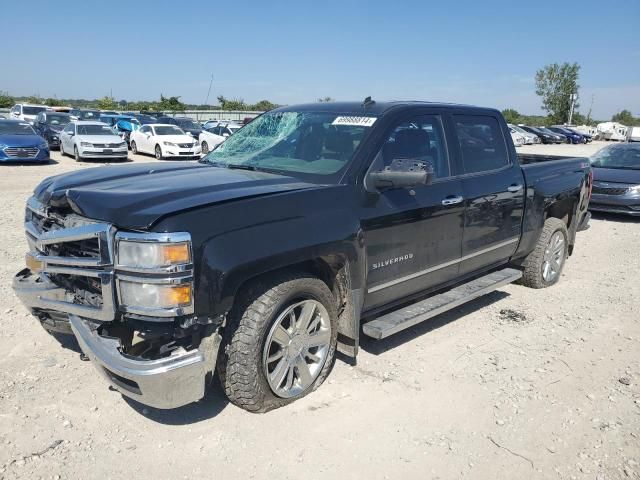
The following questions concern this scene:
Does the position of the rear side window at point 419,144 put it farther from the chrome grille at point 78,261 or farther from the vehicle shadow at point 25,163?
the vehicle shadow at point 25,163

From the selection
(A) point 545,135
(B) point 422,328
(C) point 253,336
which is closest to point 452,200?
(B) point 422,328

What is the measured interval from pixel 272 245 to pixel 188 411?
1248 millimetres

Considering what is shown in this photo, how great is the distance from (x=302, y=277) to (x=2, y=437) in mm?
1936

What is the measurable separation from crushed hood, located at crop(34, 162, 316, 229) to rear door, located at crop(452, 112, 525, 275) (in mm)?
1705

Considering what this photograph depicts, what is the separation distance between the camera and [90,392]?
139 inches

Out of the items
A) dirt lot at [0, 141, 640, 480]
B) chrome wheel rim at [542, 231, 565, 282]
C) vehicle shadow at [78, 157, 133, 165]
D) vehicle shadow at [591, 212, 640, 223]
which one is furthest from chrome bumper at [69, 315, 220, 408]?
vehicle shadow at [78, 157, 133, 165]

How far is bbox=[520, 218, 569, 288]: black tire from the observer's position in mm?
5879

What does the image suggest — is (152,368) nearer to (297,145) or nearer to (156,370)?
(156,370)

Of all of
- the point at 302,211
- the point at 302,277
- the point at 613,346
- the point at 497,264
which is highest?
the point at 302,211

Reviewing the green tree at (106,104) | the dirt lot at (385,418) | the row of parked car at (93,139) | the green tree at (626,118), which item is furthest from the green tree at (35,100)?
the green tree at (626,118)

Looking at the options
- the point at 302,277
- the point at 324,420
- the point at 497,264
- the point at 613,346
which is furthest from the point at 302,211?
the point at 613,346

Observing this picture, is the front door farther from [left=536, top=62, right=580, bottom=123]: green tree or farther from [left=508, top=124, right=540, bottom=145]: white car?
[left=536, top=62, right=580, bottom=123]: green tree

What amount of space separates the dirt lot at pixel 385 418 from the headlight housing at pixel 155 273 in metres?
0.88

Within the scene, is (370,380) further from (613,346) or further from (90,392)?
(613,346)
